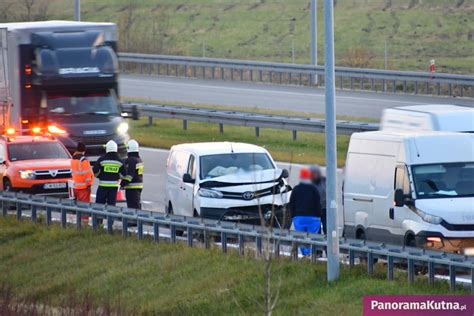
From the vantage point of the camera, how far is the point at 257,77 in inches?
2217

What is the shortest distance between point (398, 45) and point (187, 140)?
26192mm

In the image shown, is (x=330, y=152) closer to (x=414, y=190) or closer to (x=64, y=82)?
(x=414, y=190)

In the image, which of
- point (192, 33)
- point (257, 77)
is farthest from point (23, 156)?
point (192, 33)

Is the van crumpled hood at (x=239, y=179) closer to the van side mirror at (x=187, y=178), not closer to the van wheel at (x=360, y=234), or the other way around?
the van side mirror at (x=187, y=178)

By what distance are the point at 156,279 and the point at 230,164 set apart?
161 inches

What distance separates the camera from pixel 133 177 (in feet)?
84.0

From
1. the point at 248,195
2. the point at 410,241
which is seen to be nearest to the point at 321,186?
the point at 410,241

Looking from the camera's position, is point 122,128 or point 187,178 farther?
point 122,128

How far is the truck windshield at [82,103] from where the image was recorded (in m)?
33.7

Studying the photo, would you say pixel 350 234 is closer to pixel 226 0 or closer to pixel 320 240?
pixel 320 240

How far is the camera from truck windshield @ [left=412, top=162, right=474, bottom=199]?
792 inches

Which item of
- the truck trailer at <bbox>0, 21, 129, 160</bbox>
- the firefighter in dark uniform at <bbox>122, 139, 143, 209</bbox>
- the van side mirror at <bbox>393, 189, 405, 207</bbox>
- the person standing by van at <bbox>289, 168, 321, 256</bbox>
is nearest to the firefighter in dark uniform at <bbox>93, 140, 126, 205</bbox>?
the firefighter in dark uniform at <bbox>122, 139, 143, 209</bbox>

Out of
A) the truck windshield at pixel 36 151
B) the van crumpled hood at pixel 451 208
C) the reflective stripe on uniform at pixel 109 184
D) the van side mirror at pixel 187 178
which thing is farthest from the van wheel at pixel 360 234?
the truck windshield at pixel 36 151

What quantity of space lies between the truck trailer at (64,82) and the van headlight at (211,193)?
1017cm
